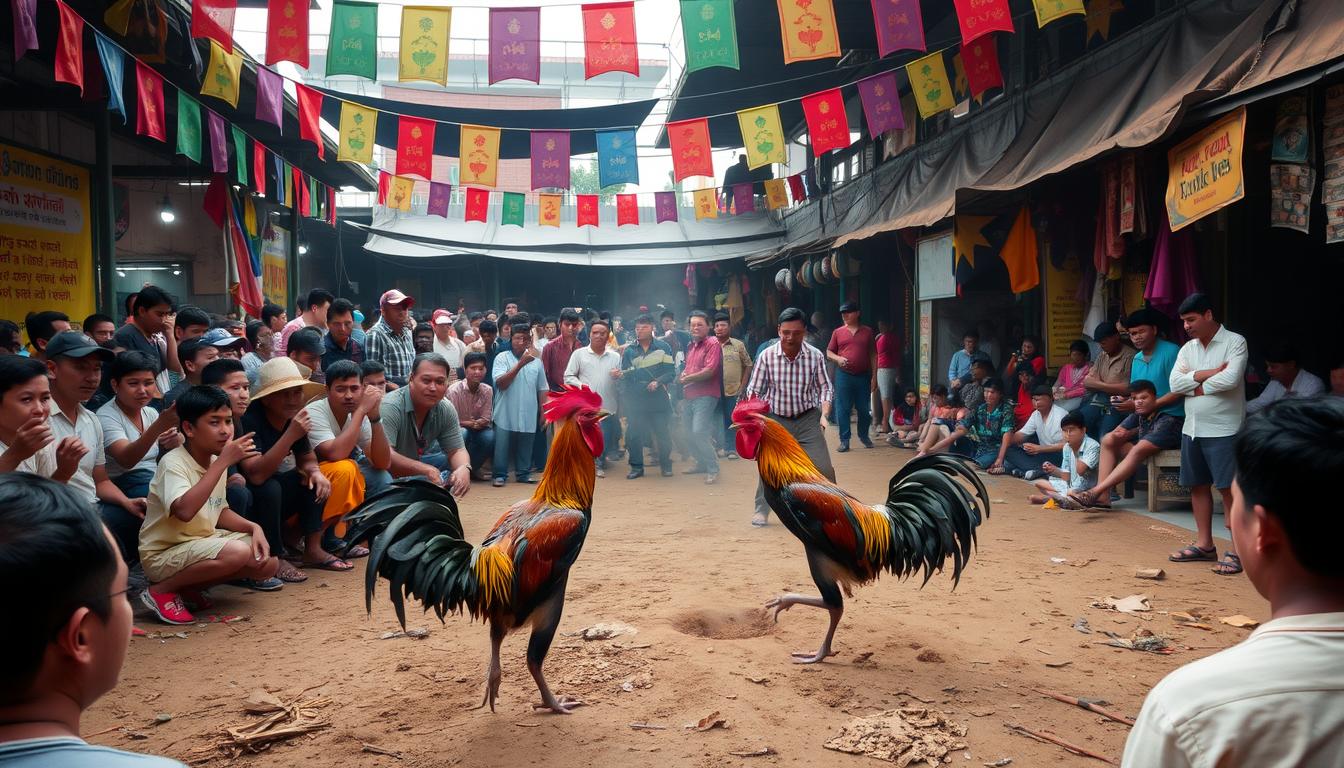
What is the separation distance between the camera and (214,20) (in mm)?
7566

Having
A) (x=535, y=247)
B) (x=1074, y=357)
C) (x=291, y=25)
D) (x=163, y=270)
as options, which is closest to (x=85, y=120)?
(x=291, y=25)

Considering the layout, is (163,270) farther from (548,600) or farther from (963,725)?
(963,725)

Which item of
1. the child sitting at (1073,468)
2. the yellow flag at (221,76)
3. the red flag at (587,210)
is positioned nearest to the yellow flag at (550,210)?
the red flag at (587,210)

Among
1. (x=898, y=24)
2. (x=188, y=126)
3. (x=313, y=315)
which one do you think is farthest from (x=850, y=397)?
(x=188, y=126)

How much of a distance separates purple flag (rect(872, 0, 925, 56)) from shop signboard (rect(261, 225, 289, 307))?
9827mm

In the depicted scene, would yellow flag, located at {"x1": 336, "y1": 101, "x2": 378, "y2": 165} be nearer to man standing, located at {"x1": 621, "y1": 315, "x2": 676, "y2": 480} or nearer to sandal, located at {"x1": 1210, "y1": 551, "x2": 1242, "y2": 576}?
man standing, located at {"x1": 621, "y1": 315, "x2": 676, "y2": 480}

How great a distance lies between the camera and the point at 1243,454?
Answer: 1238 mm

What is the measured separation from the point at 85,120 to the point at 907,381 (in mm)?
12619

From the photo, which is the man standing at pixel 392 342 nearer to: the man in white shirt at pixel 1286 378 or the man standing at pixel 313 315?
the man standing at pixel 313 315

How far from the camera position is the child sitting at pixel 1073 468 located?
26.2 feet

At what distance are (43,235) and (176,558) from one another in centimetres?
530

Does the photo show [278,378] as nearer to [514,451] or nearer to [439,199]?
[514,451]

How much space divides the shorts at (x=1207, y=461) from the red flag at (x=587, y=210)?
46.4 feet

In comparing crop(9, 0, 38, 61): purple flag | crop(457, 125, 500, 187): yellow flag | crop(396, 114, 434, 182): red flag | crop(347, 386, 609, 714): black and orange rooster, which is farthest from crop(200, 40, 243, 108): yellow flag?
crop(347, 386, 609, 714): black and orange rooster
